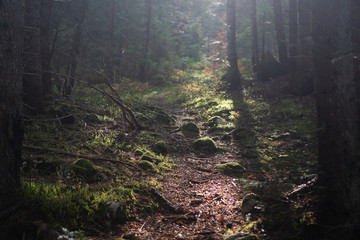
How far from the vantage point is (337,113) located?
10.4 feet

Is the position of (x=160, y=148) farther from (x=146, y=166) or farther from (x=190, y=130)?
(x=190, y=130)

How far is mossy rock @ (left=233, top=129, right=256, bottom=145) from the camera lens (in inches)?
327

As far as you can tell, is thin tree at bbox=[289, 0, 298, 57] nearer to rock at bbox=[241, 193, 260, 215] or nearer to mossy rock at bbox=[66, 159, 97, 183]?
rock at bbox=[241, 193, 260, 215]

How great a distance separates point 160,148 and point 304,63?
7.62 m

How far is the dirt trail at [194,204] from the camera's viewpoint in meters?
3.75

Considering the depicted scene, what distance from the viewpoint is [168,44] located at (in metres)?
24.2

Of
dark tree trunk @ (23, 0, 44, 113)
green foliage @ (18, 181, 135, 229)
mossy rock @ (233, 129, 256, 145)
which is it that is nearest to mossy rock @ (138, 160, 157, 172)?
green foliage @ (18, 181, 135, 229)

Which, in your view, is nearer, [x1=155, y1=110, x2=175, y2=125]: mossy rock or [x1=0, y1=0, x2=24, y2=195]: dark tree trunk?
[x1=0, y1=0, x2=24, y2=195]: dark tree trunk

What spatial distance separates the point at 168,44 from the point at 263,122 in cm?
1658

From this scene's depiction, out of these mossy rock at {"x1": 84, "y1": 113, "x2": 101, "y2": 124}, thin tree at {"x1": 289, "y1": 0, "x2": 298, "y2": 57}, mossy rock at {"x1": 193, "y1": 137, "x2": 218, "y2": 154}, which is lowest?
mossy rock at {"x1": 193, "y1": 137, "x2": 218, "y2": 154}

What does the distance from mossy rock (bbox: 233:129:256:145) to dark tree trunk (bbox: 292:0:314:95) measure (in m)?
4.14

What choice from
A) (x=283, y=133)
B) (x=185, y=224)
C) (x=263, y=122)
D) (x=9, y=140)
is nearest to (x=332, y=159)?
(x=185, y=224)

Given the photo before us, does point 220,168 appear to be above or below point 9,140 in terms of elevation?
A: below

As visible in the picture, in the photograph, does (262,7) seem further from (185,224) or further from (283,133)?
(185,224)
